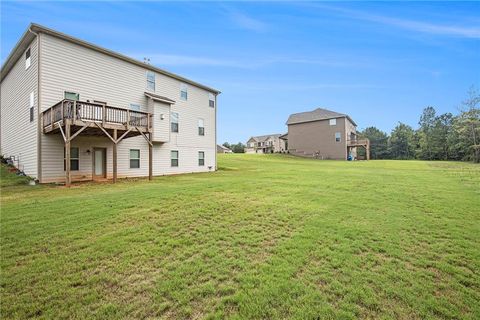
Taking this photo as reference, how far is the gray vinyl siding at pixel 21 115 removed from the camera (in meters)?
12.0

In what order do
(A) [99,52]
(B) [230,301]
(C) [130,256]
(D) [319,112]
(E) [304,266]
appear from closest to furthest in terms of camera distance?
(B) [230,301] → (E) [304,266] → (C) [130,256] → (A) [99,52] → (D) [319,112]

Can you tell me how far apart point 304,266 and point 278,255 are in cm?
49

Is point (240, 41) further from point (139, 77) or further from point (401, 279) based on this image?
point (401, 279)

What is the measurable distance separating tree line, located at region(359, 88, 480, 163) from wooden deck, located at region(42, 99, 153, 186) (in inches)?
1757

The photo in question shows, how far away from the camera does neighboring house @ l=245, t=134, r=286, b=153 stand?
5991cm

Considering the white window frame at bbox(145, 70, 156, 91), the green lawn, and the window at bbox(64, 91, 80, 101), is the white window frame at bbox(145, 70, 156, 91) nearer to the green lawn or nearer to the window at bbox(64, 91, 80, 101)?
the window at bbox(64, 91, 80, 101)

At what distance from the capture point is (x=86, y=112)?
459 inches

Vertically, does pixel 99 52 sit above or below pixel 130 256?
above

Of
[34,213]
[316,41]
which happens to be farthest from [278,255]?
[316,41]

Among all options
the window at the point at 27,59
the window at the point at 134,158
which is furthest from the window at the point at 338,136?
the window at the point at 27,59

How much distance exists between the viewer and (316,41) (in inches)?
767

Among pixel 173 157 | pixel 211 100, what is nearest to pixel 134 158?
pixel 173 157

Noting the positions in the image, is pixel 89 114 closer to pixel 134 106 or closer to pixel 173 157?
pixel 134 106

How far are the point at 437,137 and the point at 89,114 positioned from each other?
6053 cm
